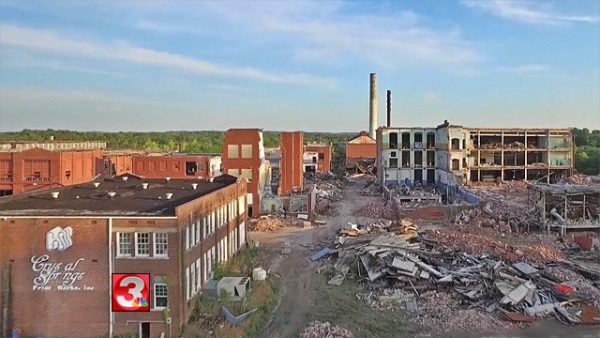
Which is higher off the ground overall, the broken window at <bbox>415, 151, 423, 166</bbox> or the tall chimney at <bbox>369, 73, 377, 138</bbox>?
the tall chimney at <bbox>369, 73, 377, 138</bbox>

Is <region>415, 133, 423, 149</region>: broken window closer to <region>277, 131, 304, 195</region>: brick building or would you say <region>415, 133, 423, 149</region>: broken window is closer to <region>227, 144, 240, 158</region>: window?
<region>277, 131, 304, 195</region>: brick building

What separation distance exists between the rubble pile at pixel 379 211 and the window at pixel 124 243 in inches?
1359

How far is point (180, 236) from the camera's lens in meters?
25.3

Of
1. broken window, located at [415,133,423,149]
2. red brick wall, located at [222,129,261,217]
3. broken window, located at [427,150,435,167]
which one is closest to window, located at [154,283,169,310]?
red brick wall, located at [222,129,261,217]

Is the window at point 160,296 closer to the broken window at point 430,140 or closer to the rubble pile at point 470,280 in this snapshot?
the rubble pile at point 470,280

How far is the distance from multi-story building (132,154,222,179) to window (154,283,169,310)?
43.1m

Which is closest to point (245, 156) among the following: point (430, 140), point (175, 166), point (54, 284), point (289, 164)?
point (289, 164)

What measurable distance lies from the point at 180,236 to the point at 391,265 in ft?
44.0

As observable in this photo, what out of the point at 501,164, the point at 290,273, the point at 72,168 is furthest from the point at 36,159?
the point at 501,164

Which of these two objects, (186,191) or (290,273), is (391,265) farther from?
(186,191)

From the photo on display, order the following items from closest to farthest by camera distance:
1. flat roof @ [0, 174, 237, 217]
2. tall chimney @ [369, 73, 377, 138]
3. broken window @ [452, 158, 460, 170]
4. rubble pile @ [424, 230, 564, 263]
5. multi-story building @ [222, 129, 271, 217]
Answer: flat roof @ [0, 174, 237, 217]
rubble pile @ [424, 230, 564, 263]
multi-story building @ [222, 129, 271, 217]
broken window @ [452, 158, 460, 170]
tall chimney @ [369, 73, 377, 138]

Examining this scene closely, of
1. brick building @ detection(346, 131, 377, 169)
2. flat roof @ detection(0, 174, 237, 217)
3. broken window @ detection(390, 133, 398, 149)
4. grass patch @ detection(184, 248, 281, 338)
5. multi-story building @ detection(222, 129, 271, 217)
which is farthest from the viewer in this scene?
brick building @ detection(346, 131, 377, 169)

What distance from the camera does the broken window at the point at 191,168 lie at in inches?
2699

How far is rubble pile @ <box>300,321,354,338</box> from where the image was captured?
81.6ft
